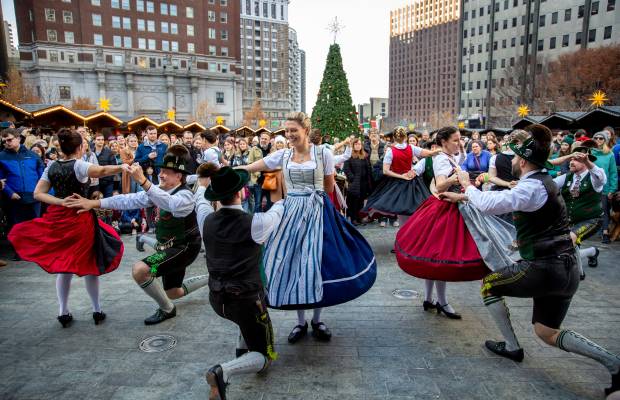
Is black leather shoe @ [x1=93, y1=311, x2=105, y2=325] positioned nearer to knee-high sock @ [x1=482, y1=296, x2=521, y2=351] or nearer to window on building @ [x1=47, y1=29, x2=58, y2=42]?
knee-high sock @ [x1=482, y1=296, x2=521, y2=351]

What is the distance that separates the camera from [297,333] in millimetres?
4316

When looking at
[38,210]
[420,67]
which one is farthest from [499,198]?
[420,67]

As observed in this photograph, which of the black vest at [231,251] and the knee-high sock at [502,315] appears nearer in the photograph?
the black vest at [231,251]

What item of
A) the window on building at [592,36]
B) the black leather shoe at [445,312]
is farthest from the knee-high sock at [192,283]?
the window on building at [592,36]

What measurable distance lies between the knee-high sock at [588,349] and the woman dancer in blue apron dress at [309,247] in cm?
165

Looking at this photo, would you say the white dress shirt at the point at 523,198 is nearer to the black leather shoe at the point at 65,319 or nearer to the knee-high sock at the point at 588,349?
the knee-high sock at the point at 588,349

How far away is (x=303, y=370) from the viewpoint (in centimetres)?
374

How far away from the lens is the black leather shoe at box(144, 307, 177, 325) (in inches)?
187

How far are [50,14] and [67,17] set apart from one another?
2.20m

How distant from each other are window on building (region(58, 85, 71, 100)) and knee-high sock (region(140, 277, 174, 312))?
68.4 metres

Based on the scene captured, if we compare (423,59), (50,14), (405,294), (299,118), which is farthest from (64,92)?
(423,59)

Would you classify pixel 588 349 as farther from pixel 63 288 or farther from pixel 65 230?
pixel 63 288

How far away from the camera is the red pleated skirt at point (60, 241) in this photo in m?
4.41

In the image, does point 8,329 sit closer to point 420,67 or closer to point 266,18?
point 266,18
